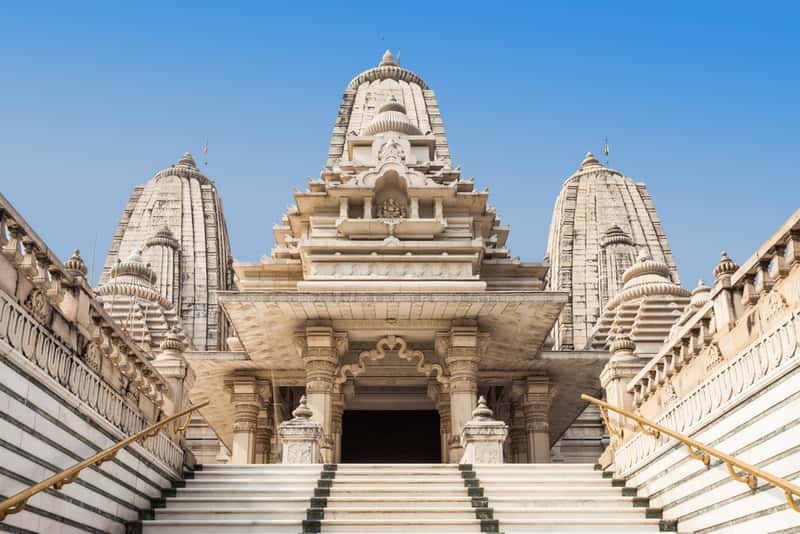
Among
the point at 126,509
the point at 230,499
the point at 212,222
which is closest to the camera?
the point at 126,509

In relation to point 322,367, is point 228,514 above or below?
below

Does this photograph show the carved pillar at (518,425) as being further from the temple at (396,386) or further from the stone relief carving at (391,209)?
the stone relief carving at (391,209)

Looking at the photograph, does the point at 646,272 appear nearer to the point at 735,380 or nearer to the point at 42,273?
the point at 735,380

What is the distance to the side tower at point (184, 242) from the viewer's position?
50.7m

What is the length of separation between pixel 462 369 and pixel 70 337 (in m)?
10.5

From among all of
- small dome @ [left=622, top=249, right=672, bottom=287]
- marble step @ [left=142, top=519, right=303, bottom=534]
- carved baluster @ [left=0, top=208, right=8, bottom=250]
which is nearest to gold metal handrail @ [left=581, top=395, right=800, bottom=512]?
marble step @ [left=142, top=519, right=303, bottom=534]

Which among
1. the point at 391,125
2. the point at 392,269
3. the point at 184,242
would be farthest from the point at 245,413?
the point at 184,242

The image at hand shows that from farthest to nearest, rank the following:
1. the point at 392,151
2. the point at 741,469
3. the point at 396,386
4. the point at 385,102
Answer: the point at 385,102
the point at 392,151
the point at 396,386
the point at 741,469

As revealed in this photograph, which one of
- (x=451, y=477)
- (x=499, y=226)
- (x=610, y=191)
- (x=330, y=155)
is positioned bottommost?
(x=451, y=477)

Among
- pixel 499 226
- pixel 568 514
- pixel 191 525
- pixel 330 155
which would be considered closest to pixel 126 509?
pixel 191 525

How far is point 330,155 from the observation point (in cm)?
3788

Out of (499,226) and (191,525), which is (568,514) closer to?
(191,525)

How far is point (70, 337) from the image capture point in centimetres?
935

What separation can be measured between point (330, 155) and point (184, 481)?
2660cm
